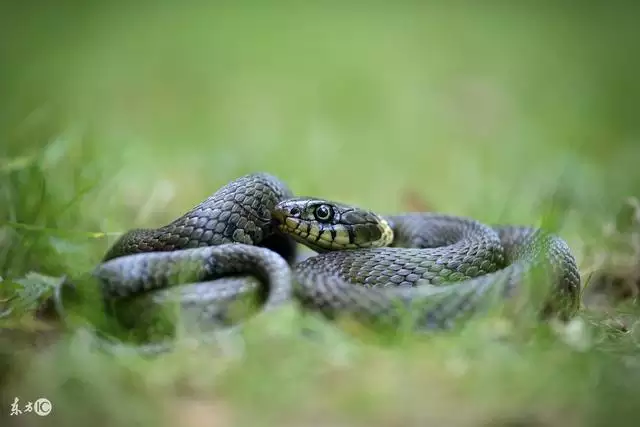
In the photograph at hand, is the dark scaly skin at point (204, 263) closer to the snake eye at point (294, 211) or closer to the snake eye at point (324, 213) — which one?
the snake eye at point (294, 211)

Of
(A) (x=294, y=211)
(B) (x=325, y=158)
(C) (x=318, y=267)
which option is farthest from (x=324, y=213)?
(B) (x=325, y=158)

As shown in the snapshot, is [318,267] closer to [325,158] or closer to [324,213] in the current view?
[324,213]

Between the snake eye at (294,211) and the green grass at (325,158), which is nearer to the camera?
the green grass at (325,158)

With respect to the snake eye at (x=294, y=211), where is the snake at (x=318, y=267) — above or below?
below

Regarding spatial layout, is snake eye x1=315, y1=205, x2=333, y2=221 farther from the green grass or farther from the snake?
the green grass

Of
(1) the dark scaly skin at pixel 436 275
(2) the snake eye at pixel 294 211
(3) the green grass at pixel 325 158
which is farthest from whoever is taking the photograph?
(2) the snake eye at pixel 294 211

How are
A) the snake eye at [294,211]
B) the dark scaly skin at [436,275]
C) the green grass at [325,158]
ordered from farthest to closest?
the snake eye at [294,211] < the dark scaly skin at [436,275] < the green grass at [325,158]

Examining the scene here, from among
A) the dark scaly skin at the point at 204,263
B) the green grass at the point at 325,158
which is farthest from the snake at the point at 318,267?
the green grass at the point at 325,158

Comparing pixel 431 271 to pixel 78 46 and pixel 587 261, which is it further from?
pixel 78 46
